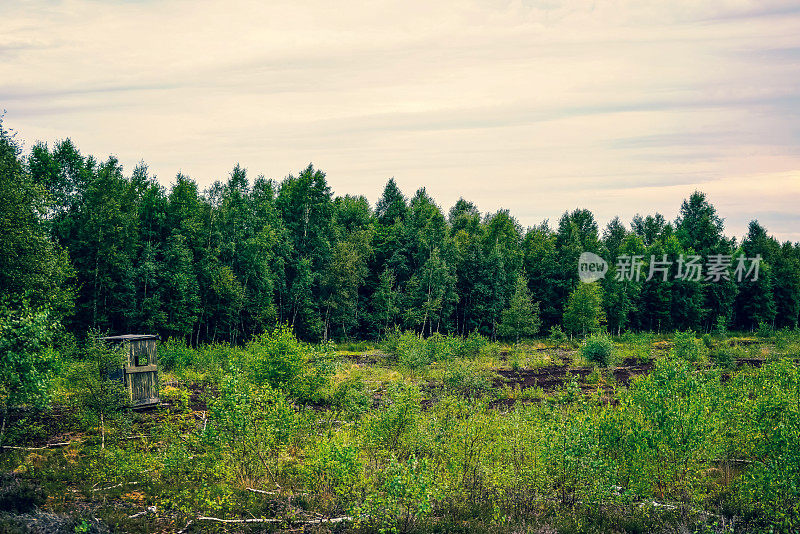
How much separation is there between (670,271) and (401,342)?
43666mm

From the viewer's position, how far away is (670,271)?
2665 inches

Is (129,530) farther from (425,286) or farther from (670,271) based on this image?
(670,271)

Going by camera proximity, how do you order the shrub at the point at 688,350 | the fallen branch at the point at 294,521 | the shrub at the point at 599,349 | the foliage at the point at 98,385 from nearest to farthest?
the fallen branch at the point at 294,521
the foliage at the point at 98,385
the shrub at the point at 688,350
the shrub at the point at 599,349

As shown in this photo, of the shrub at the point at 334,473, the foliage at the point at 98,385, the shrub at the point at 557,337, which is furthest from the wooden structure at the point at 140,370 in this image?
the shrub at the point at 557,337

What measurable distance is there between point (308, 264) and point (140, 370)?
33.1 meters

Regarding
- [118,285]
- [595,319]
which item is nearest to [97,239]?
[118,285]

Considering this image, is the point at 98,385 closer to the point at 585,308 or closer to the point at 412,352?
the point at 412,352

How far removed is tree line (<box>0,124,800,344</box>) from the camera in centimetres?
4022

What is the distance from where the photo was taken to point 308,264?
175ft

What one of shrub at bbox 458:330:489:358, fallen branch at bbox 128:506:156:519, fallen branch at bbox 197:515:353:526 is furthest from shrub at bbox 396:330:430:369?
fallen branch at bbox 128:506:156:519

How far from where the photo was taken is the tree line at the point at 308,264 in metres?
40.2

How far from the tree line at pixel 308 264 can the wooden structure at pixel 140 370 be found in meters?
4.61

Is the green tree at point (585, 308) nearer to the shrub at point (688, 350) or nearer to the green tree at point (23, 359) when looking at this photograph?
the shrub at point (688, 350)

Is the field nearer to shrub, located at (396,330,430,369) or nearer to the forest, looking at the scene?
the forest
